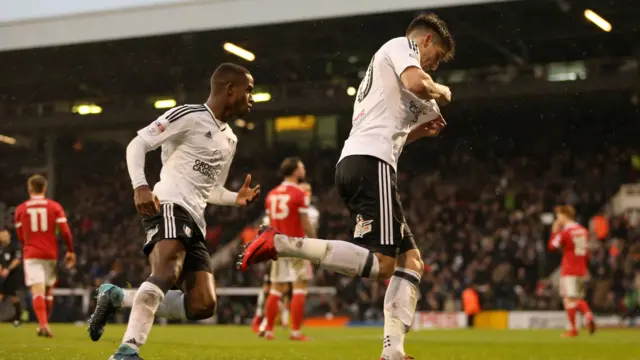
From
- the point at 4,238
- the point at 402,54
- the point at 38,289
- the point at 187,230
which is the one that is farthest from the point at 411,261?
the point at 4,238

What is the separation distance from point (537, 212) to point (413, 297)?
2050 cm

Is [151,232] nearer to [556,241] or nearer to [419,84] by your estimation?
[419,84]

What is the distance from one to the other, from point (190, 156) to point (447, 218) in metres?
21.5

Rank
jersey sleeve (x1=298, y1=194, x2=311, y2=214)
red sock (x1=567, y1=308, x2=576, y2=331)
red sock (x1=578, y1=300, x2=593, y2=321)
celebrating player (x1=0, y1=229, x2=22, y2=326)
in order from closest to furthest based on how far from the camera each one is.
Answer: jersey sleeve (x1=298, y1=194, x2=311, y2=214) → red sock (x1=567, y1=308, x2=576, y2=331) → red sock (x1=578, y1=300, x2=593, y2=321) → celebrating player (x1=0, y1=229, x2=22, y2=326)

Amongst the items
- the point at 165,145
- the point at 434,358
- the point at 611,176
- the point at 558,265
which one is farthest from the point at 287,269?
the point at 611,176

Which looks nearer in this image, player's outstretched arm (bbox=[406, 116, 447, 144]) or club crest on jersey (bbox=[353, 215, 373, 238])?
club crest on jersey (bbox=[353, 215, 373, 238])

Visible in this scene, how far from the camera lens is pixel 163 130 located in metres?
5.67

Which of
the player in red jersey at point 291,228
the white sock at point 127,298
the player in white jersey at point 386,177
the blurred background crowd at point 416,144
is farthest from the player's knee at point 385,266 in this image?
the blurred background crowd at point 416,144

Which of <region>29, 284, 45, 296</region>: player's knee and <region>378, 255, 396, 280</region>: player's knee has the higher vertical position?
<region>29, 284, 45, 296</region>: player's knee

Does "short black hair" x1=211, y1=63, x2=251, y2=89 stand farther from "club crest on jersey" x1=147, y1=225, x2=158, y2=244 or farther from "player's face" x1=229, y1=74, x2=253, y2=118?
"club crest on jersey" x1=147, y1=225, x2=158, y2=244

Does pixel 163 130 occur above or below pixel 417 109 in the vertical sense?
below

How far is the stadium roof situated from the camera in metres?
21.3

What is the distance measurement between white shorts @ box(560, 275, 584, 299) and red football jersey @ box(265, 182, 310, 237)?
17.6ft

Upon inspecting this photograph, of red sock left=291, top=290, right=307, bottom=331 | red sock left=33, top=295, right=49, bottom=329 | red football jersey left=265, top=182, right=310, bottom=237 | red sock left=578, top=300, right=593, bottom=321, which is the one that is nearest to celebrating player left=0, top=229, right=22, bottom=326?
red sock left=33, top=295, right=49, bottom=329
